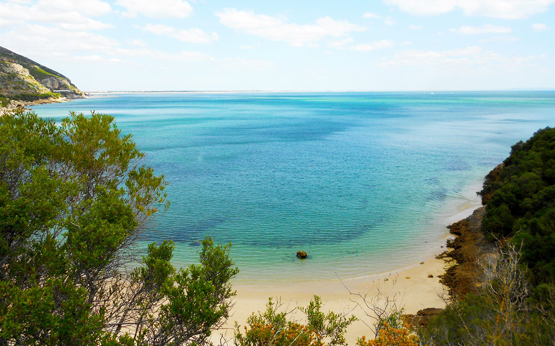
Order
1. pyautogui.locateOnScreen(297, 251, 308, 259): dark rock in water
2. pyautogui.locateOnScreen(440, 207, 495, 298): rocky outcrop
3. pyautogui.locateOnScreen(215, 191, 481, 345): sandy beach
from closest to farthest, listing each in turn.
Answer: pyautogui.locateOnScreen(215, 191, 481, 345): sandy beach
pyautogui.locateOnScreen(440, 207, 495, 298): rocky outcrop
pyautogui.locateOnScreen(297, 251, 308, 259): dark rock in water

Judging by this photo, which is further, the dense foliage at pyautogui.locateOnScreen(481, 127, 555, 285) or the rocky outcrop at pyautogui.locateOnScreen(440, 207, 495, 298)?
the rocky outcrop at pyautogui.locateOnScreen(440, 207, 495, 298)

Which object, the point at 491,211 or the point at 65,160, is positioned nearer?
the point at 65,160

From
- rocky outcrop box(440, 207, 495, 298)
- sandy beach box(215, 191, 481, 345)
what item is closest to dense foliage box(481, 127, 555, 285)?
rocky outcrop box(440, 207, 495, 298)

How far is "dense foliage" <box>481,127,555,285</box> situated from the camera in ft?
46.9

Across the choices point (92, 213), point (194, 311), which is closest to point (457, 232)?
point (194, 311)

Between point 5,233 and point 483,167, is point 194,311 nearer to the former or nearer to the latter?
point 5,233

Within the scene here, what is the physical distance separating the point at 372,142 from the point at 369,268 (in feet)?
163

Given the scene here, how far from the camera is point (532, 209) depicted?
63.9ft

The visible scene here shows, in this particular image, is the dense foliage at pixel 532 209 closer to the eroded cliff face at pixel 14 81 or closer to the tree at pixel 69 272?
the tree at pixel 69 272

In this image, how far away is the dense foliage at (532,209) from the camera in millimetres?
14305

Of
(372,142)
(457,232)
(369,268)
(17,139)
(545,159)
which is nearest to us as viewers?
(17,139)

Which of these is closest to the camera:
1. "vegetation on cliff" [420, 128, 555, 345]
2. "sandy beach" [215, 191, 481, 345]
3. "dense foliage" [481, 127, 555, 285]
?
"vegetation on cliff" [420, 128, 555, 345]

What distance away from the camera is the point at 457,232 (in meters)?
24.2

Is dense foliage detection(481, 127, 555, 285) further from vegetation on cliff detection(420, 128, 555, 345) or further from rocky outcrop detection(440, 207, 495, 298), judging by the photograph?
rocky outcrop detection(440, 207, 495, 298)
